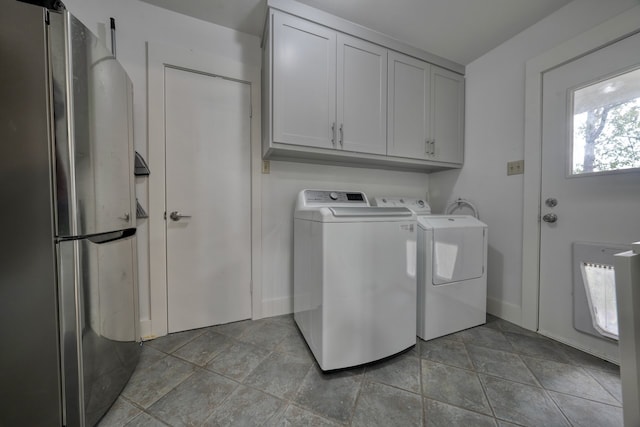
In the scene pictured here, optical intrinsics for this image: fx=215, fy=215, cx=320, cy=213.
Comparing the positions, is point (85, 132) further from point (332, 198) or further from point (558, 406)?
point (558, 406)

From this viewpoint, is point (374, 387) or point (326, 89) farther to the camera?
point (326, 89)

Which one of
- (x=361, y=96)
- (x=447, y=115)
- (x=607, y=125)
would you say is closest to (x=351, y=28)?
(x=361, y=96)

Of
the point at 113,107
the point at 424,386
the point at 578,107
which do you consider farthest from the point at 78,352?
the point at 578,107

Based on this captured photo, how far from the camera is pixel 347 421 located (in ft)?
3.00

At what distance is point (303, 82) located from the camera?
58.7 inches

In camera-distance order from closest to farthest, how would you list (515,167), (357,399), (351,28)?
(357,399) → (351,28) → (515,167)

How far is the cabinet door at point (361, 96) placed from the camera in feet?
5.27

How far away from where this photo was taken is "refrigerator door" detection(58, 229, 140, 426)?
0.80 meters

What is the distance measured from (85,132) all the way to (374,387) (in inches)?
67.6

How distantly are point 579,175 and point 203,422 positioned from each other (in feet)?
8.23

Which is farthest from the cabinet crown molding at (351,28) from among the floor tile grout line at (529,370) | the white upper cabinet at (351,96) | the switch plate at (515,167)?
the floor tile grout line at (529,370)

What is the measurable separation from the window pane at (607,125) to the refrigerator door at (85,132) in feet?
8.81

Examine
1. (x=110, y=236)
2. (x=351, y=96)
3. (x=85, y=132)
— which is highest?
(x=351, y=96)

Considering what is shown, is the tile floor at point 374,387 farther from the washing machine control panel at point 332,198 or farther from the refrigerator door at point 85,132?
the washing machine control panel at point 332,198
